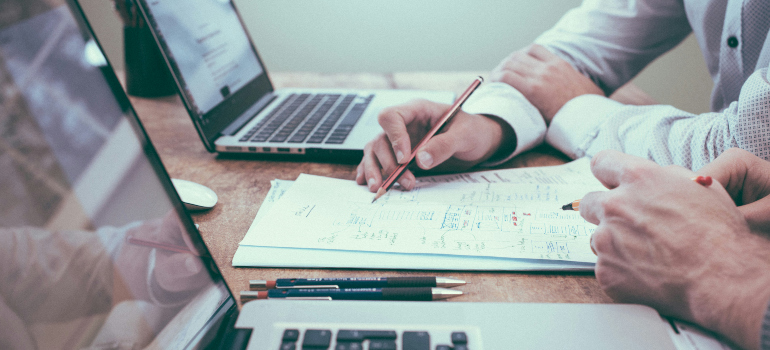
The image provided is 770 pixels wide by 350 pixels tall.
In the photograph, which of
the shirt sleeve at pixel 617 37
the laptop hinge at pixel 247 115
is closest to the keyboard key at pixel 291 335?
the laptop hinge at pixel 247 115

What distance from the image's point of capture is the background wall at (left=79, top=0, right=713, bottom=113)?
6.22 ft

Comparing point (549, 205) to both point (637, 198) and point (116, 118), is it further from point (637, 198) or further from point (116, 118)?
point (116, 118)

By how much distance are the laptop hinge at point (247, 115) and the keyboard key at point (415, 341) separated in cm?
53

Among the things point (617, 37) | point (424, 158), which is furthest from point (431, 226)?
point (617, 37)

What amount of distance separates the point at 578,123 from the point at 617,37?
34cm

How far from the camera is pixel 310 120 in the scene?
74 cm

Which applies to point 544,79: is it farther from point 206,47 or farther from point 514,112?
point 206,47

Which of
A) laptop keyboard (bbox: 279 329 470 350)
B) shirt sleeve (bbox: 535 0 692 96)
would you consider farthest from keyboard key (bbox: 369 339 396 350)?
shirt sleeve (bbox: 535 0 692 96)

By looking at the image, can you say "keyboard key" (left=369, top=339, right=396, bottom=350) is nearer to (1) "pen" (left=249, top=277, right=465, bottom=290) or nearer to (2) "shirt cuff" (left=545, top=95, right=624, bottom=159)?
(1) "pen" (left=249, top=277, right=465, bottom=290)

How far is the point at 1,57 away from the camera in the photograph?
0.67ft

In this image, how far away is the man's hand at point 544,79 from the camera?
741mm

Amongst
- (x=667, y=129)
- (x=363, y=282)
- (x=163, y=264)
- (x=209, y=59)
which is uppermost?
(x=209, y=59)

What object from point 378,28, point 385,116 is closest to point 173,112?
point 385,116

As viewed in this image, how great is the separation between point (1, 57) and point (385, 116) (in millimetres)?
400
